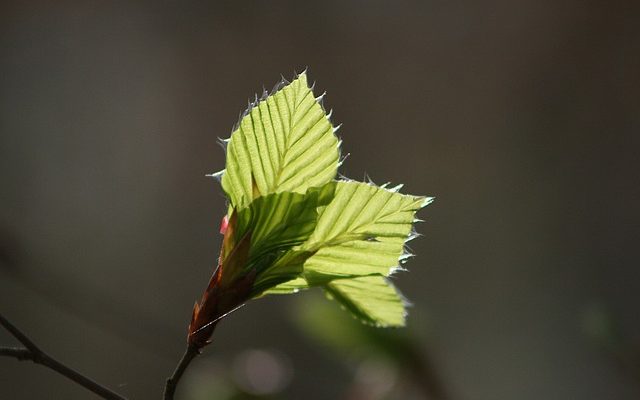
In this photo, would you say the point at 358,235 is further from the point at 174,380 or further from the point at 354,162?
the point at 354,162

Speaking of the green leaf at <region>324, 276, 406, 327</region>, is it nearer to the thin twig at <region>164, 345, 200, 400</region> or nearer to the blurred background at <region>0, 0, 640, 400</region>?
the thin twig at <region>164, 345, 200, 400</region>

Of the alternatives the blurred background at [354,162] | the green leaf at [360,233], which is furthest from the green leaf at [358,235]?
the blurred background at [354,162]

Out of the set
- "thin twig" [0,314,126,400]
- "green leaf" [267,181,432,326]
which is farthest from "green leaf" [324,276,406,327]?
"thin twig" [0,314,126,400]

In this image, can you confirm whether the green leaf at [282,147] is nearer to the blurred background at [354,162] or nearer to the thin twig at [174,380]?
the thin twig at [174,380]

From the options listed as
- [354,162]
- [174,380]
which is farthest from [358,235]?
[354,162]

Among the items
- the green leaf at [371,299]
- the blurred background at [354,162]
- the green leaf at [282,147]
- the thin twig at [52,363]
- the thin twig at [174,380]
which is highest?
the green leaf at [282,147]

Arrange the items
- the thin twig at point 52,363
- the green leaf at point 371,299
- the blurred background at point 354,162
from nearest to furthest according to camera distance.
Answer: the thin twig at point 52,363 < the green leaf at point 371,299 < the blurred background at point 354,162
